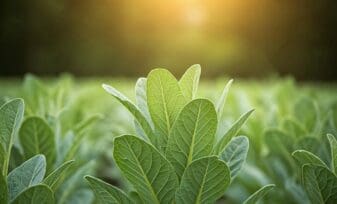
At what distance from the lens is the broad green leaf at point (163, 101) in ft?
4.36

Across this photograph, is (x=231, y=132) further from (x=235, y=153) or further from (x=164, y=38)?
(x=164, y=38)

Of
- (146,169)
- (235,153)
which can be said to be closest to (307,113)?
(235,153)

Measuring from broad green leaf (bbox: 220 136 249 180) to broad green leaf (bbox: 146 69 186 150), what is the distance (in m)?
0.15

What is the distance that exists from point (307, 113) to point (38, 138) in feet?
3.42

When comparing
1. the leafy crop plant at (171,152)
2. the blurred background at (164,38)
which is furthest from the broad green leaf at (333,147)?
the blurred background at (164,38)

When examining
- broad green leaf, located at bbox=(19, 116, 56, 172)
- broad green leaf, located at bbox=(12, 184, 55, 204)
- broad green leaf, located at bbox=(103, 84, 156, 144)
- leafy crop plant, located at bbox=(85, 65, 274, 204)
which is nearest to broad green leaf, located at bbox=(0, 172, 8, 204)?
broad green leaf, located at bbox=(12, 184, 55, 204)

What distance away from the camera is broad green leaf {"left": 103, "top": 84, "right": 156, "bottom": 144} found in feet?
4.24

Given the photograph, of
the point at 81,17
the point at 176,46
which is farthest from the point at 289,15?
the point at 81,17

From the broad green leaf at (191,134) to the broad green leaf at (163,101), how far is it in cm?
6

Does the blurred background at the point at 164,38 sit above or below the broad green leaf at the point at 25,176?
below

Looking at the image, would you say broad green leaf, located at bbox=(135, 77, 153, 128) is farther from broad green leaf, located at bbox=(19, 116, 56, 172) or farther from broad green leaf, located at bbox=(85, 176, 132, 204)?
broad green leaf, located at bbox=(19, 116, 56, 172)

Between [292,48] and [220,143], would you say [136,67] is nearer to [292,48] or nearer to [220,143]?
[292,48]

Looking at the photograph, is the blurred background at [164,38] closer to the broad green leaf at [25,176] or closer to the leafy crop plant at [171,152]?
the leafy crop plant at [171,152]

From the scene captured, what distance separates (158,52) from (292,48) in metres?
4.61
